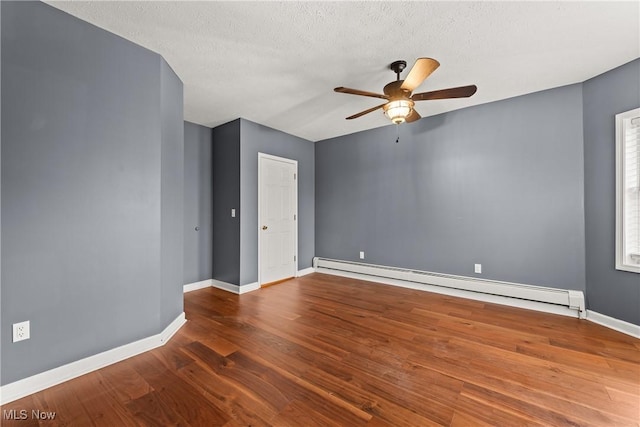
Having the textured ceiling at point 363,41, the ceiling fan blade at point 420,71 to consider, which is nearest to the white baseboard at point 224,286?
the textured ceiling at point 363,41

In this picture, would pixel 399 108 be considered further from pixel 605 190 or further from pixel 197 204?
pixel 197 204

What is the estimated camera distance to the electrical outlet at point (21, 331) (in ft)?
5.41

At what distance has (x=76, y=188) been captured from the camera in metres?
1.89

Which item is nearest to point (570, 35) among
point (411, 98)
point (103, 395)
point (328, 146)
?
point (411, 98)

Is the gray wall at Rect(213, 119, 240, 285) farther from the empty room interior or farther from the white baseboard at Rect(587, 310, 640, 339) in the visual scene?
the white baseboard at Rect(587, 310, 640, 339)

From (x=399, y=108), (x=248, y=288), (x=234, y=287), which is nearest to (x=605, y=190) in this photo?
(x=399, y=108)

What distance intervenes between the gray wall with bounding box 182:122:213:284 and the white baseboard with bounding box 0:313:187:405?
68.1 inches

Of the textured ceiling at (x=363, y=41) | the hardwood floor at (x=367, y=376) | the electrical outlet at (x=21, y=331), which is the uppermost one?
the textured ceiling at (x=363, y=41)

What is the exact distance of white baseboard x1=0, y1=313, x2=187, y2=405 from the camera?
164cm

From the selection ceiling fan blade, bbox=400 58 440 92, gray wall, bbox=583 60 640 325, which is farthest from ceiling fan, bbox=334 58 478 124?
gray wall, bbox=583 60 640 325

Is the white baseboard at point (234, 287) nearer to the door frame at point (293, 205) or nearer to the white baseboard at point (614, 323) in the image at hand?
the door frame at point (293, 205)

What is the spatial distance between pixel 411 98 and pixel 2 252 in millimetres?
3235

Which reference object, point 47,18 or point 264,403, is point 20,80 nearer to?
point 47,18

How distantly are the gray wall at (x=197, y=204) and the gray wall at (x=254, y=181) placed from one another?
2.50 feet
